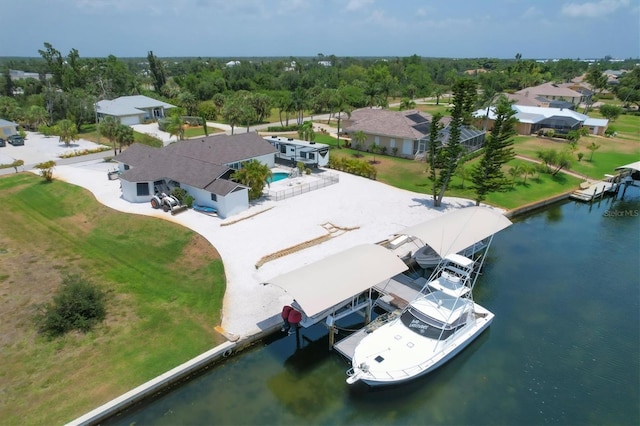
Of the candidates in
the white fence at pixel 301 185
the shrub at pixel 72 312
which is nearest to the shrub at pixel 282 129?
the white fence at pixel 301 185

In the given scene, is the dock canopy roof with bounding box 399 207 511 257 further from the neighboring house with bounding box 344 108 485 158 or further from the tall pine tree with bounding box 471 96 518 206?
the neighboring house with bounding box 344 108 485 158

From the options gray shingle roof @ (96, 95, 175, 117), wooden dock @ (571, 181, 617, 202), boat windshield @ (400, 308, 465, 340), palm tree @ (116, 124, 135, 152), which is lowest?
boat windshield @ (400, 308, 465, 340)

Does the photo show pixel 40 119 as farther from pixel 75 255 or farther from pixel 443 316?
pixel 443 316

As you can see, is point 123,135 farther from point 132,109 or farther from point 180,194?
point 132,109

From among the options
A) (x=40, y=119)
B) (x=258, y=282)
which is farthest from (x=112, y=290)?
(x=40, y=119)

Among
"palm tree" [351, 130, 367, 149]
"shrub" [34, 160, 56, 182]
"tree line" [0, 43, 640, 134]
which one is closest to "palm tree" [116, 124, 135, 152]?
"shrub" [34, 160, 56, 182]

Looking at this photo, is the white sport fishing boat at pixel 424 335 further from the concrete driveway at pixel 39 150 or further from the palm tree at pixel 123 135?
the concrete driveway at pixel 39 150

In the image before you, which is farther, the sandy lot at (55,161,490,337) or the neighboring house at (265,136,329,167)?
the neighboring house at (265,136,329,167)
